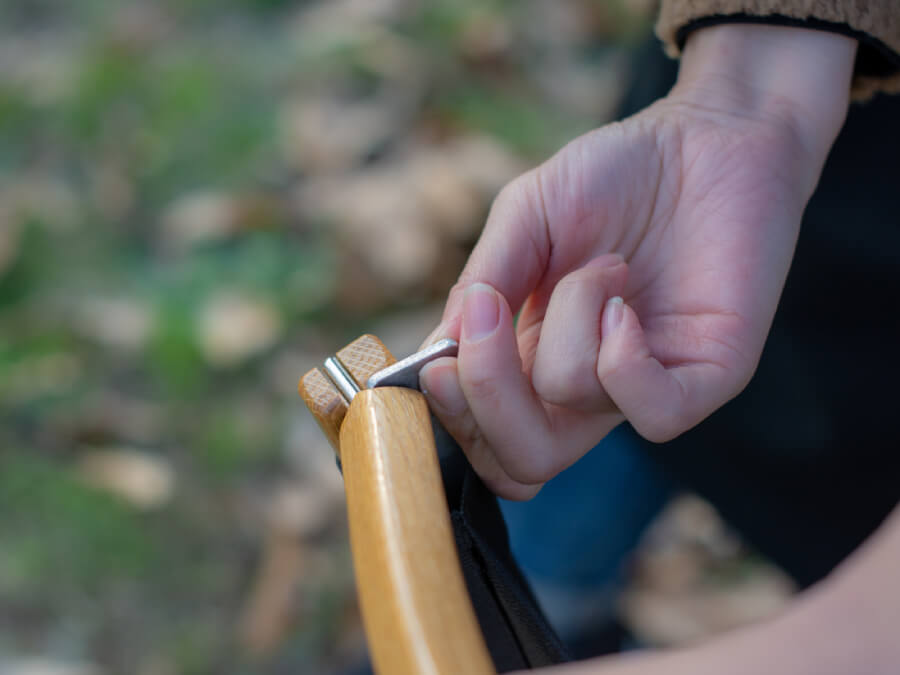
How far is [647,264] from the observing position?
0.51 meters

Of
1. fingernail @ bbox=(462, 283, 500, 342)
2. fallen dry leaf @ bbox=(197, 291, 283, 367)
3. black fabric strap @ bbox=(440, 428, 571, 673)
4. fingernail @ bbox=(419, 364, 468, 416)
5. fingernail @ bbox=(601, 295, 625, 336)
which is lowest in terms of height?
black fabric strap @ bbox=(440, 428, 571, 673)

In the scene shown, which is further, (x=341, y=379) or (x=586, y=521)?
(x=586, y=521)

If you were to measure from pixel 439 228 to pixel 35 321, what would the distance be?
2.08 feet

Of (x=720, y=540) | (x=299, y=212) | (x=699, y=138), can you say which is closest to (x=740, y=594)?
(x=720, y=540)

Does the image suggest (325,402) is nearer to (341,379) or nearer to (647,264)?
(341,379)

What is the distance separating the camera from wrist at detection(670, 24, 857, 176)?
0.52 m

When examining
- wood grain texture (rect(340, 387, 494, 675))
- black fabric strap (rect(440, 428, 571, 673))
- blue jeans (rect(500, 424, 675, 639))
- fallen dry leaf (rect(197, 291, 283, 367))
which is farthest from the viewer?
fallen dry leaf (rect(197, 291, 283, 367))

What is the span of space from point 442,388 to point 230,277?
885 millimetres

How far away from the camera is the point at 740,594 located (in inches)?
38.4

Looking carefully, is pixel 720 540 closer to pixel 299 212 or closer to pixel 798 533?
pixel 798 533

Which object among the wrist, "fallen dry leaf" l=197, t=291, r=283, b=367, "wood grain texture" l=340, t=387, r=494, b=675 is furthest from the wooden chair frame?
"fallen dry leaf" l=197, t=291, r=283, b=367

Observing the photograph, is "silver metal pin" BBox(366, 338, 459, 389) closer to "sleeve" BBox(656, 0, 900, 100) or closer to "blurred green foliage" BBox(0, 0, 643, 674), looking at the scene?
"sleeve" BBox(656, 0, 900, 100)

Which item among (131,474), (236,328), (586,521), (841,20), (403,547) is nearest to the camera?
(403,547)

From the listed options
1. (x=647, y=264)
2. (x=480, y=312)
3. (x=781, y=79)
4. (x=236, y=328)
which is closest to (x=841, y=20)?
(x=781, y=79)
